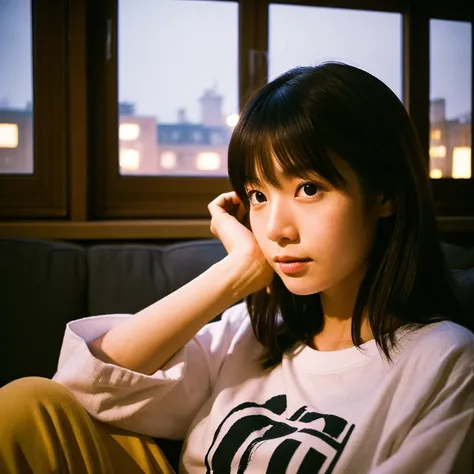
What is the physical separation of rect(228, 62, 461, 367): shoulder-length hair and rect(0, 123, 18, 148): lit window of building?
116 centimetres

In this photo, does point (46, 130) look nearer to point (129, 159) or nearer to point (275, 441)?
point (129, 159)

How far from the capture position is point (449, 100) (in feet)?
7.13

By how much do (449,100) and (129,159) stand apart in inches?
46.5

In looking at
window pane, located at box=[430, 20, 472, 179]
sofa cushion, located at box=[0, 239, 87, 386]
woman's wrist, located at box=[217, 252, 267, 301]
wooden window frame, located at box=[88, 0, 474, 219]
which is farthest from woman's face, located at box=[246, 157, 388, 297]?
window pane, located at box=[430, 20, 472, 179]

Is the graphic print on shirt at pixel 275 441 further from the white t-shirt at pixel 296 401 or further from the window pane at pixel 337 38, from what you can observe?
the window pane at pixel 337 38

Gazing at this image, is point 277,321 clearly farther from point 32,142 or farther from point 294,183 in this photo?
point 32,142

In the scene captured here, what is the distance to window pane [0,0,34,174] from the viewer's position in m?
1.89

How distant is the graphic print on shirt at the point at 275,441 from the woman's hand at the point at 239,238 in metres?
0.22

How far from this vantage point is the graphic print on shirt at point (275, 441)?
2.86 feet

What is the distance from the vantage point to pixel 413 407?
2.66 feet

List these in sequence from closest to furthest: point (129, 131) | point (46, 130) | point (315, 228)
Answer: point (315, 228) < point (46, 130) < point (129, 131)

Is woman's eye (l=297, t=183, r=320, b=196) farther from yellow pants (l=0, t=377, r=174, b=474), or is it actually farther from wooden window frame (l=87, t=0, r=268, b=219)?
wooden window frame (l=87, t=0, r=268, b=219)

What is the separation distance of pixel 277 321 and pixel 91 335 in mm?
358

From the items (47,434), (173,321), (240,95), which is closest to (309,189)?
(173,321)
